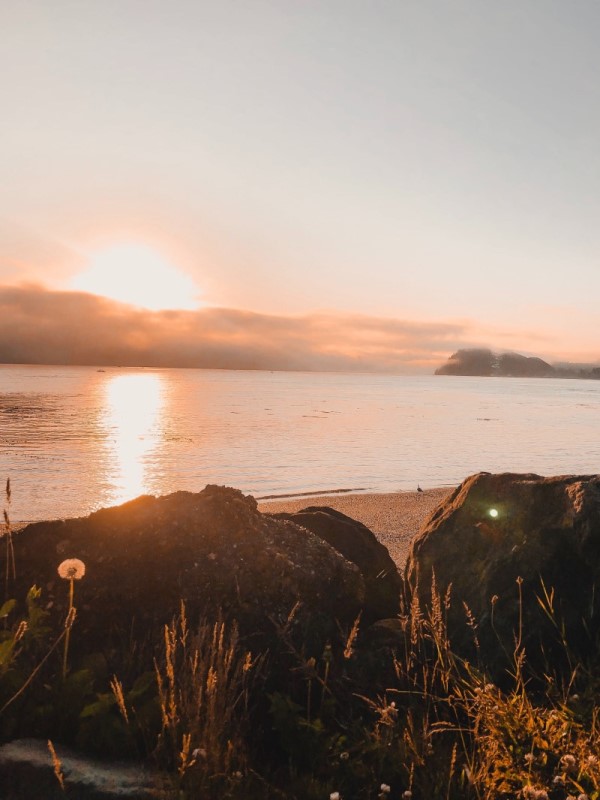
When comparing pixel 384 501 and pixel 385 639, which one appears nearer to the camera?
pixel 385 639

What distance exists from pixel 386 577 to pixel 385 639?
4.28ft

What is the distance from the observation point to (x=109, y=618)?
4.05m

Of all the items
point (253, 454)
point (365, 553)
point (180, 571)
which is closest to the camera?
point (180, 571)

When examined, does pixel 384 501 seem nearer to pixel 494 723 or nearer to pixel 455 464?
pixel 455 464

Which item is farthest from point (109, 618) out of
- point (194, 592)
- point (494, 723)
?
point (494, 723)

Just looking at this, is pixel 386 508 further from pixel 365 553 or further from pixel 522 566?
pixel 522 566

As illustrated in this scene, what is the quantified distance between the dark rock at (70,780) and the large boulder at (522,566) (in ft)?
7.11

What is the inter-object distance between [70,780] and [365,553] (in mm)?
3792

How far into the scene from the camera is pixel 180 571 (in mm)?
4227

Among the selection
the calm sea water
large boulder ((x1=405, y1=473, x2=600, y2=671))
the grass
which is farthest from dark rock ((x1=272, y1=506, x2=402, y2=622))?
the calm sea water

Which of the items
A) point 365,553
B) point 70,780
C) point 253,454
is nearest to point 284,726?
point 70,780

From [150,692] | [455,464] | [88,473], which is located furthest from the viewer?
[455,464]

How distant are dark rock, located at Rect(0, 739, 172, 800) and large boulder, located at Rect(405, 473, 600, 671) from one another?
2.17m

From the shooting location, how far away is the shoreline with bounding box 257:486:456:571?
37.6ft
